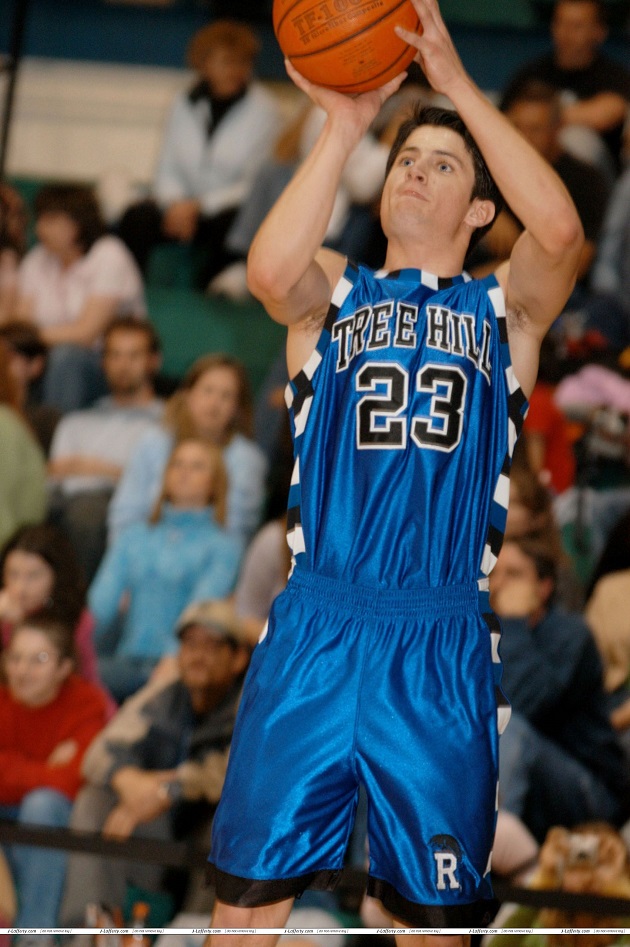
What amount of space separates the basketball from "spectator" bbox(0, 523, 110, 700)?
293 cm

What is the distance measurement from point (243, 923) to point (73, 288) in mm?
4586

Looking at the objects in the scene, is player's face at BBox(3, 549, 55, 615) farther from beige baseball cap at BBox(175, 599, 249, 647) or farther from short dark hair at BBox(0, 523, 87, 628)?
beige baseball cap at BBox(175, 599, 249, 647)

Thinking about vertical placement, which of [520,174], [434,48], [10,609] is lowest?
[10,609]

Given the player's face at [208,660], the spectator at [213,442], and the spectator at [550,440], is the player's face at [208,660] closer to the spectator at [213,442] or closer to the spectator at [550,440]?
the spectator at [213,442]

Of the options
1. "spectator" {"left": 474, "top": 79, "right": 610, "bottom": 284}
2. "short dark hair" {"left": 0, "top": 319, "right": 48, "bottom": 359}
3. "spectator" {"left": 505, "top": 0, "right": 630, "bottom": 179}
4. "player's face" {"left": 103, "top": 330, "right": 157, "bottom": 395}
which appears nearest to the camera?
"spectator" {"left": 474, "top": 79, "right": 610, "bottom": 284}

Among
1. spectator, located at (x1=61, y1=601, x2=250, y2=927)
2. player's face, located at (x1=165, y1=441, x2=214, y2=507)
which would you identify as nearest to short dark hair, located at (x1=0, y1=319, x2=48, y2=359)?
player's face, located at (x1=165, y1=441, x2=214, y2=507)

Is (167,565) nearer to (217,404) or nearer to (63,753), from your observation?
(217,404)

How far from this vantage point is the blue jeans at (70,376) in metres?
6.38

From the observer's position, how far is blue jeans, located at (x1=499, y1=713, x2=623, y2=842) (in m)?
4.61

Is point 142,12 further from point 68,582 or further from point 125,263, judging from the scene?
point 68,582

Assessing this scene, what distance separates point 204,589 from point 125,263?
2118 mm

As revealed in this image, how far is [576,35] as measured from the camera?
6.58 meters

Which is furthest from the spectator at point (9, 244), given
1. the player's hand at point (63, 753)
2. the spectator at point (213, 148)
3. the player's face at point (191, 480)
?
the player's hand at point (63, 753)

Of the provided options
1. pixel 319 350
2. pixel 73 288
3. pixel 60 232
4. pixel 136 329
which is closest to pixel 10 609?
pixel 136 329
